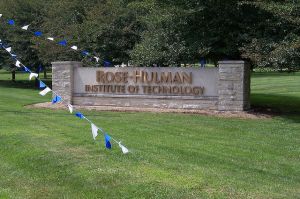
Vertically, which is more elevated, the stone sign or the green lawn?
the stone sign

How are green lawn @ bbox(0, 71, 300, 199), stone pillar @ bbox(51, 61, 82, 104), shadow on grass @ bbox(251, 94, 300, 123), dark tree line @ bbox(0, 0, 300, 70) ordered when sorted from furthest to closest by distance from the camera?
stone pillar @ bbox(51, 61, 82, 104) → shadow on grass @ bbox(251, 94, 300, 123) → dark tree line @ bbox(0, 0, 300, 70) → green lawn @ bbox(0, 71, 300, 199)

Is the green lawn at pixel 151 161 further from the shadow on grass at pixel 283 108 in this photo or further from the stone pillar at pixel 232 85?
the stone pillar at pixel 232 85

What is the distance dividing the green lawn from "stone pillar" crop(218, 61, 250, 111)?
2.50 m

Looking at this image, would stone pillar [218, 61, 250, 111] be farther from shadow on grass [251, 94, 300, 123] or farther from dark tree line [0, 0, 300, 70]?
shadow on grass [251, 94, 300, 123]

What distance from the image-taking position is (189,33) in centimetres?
1639

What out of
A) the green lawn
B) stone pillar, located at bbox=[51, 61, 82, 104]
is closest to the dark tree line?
stone pillar, located at bbox=[51, 61, 82, 104]

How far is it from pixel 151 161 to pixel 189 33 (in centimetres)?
930

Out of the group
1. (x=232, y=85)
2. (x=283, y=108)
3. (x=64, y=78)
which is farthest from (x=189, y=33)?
(x=64, y=78)

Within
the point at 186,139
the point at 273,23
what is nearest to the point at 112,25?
the point at 273,23

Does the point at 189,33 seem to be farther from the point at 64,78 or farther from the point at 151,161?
the point at 151,161

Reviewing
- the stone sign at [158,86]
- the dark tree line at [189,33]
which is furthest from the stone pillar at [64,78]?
the dark tree line at [189,33]

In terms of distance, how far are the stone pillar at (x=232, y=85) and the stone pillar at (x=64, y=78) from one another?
5.59 m

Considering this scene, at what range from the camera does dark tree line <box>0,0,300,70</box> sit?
13734 mm

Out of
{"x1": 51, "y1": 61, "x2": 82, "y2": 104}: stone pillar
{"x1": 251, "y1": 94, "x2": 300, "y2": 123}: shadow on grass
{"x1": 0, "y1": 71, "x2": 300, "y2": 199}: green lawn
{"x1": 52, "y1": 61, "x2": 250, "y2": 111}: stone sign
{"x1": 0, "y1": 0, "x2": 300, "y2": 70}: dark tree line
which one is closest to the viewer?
{"x1": 0, "y1": 71, "x2": 300, "y2": 199}: green lawn
